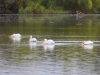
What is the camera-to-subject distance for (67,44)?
83.4 feet

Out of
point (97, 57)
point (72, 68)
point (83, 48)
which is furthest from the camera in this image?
point (83, 48)

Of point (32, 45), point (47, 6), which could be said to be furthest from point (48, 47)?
point (47, 6)

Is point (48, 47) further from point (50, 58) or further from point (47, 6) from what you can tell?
point (47, 6)

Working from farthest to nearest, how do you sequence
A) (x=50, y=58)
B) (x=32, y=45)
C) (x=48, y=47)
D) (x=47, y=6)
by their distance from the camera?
(x=47, y=6)
(x=32, y=45)
(x=48, y=47)
(x=50, y=58)

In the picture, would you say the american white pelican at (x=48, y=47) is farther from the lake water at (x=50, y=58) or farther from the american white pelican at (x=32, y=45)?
the american white pelican at (x=32, y=45)

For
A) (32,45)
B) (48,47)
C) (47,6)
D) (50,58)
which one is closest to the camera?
(50,58)

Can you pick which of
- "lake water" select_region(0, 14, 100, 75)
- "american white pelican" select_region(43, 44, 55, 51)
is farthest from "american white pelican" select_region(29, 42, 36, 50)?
"american white pelican" select_region(43, 44, 55, 51)

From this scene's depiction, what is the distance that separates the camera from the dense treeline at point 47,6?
74250 mm

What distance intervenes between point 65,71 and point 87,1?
5639 cm

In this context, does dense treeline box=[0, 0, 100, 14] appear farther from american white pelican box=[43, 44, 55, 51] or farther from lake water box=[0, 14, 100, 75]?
american white pelican box=[43, 44, 55, 51]

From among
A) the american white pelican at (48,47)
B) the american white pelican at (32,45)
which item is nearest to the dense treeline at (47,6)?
the american white pelican at (32,45)

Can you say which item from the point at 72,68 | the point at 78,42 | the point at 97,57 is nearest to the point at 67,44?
the point at 78,42

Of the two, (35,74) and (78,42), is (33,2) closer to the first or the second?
(78,42)

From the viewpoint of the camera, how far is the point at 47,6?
77.2 metres
